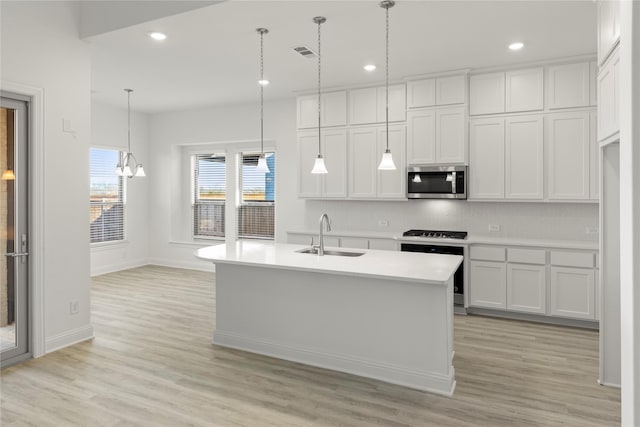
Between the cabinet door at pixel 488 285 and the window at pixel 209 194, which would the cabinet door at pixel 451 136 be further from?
the window at pixel 209 194

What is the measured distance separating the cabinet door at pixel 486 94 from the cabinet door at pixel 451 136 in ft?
0.64

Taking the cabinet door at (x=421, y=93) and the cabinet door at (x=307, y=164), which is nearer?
the cabinet door at (x=421, y=93)

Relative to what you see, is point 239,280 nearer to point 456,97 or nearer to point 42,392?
point 42,392

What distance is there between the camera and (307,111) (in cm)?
602

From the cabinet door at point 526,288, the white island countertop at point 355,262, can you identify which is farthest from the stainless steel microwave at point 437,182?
the white island countertop at point 355,262

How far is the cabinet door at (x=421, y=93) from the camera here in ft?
16.9

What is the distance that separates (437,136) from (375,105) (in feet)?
3.18

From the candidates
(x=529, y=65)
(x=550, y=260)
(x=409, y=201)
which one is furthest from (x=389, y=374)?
(x=529, y=65)

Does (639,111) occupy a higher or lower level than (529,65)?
lower

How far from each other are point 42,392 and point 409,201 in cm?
450

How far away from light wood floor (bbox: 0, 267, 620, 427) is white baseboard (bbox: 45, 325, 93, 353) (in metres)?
0.09

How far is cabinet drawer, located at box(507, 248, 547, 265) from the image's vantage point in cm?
446

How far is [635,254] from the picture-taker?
962mm

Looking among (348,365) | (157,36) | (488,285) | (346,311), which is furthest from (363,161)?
(348,365)
